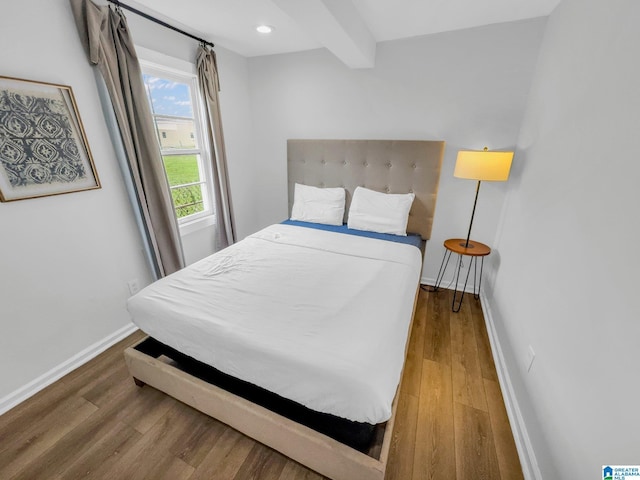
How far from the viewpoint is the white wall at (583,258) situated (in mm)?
832

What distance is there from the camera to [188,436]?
1.37 m

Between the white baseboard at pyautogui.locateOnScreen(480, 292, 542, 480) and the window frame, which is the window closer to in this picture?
the window frame

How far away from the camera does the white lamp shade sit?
78.4 inches

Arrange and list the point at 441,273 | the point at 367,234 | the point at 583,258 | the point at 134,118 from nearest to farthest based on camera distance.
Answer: the point at 583,258, the point at 134,118, the point at 367,234, the point at 441,273

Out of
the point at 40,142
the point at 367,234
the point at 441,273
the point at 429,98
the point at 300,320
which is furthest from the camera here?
the point at 441,273

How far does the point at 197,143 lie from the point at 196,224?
2.81ft

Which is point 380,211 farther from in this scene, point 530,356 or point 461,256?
point 530,356

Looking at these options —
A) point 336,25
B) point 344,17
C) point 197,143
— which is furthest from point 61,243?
point 344,17

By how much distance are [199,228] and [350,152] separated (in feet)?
6.05

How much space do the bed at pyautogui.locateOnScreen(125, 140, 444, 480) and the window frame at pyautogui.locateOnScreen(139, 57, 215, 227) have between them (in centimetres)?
98

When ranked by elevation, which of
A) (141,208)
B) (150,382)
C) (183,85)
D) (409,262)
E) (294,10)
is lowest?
(150,382)

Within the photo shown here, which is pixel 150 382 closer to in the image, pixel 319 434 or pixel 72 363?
pixel 72 363

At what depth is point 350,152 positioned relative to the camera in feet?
9.13

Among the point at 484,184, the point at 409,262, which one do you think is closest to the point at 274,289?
the point at 409,262
